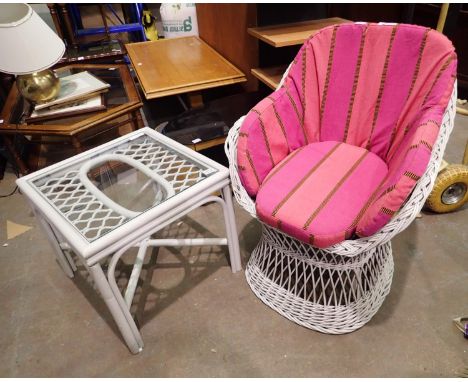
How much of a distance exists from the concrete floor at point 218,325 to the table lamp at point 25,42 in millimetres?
826

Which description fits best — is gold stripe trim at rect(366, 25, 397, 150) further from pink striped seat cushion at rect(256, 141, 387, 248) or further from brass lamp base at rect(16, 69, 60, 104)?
brass lamp base at rect(16, 69, 60, 104)

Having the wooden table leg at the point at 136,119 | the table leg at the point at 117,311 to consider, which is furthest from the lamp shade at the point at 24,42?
the table leg at the point at 117,311

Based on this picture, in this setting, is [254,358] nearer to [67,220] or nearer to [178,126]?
[67,220]

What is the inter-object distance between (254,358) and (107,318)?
1.84 ft

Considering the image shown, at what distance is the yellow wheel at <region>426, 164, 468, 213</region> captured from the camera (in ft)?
4.85

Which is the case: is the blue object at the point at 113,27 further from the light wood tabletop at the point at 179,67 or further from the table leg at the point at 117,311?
the table leg at the point at 117,311

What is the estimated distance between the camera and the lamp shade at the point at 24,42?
55.4 inches

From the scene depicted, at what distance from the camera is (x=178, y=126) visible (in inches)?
67.2

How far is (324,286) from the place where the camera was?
3.86 feet

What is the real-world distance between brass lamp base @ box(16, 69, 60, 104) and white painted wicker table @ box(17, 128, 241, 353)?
61 cm

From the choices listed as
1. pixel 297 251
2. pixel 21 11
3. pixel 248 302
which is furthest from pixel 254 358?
pixel 21 11

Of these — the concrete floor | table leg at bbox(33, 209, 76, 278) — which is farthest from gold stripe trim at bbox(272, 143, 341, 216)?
table leg at bbox(33, 209, 76, 278)

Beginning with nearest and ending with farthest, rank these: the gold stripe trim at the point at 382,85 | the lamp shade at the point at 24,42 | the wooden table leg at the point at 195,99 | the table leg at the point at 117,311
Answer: the table leg at the point at 117,311, the gold stripe trim at the point at 382,85, the lamp shade at the point at 24,42, the wooden table leg at the point at 195,99

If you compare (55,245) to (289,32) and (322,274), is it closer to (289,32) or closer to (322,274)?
(322,274)
